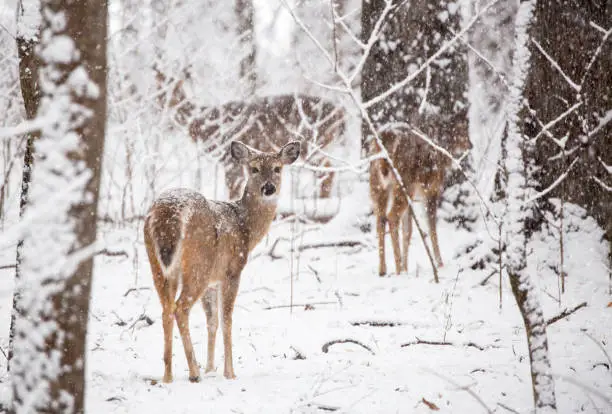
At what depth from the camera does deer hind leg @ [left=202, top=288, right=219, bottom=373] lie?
13.3 ft

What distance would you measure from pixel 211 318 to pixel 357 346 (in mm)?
Result: 1135

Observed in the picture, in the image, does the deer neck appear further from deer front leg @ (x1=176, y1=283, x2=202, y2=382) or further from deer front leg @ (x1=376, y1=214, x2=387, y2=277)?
deer front leg @ (x1=376, y1=214, x2=387, y2=277)

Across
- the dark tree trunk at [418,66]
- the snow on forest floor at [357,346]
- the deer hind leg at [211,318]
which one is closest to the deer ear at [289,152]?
the snow on forest floor at [357,346]

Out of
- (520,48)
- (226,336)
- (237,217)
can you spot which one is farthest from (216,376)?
(520,48)

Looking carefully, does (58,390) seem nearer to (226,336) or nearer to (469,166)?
(226,336)

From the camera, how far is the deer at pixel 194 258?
3.63 meters

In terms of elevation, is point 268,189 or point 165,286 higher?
point 268,189

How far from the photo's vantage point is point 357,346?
14.5 ft

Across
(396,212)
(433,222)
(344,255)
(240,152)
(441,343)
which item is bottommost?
(441,343)

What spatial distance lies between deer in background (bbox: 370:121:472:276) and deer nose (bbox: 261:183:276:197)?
216cm

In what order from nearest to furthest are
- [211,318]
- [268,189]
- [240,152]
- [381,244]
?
[211,318] < [268,189] < [240,152] < [381,244]

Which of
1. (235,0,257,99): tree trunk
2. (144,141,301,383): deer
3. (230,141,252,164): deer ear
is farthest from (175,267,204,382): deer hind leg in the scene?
(235,0,257,99): tree trunk

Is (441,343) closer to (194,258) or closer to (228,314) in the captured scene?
(228,314)

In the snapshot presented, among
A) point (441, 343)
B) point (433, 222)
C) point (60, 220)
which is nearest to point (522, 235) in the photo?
point (441, 343)
